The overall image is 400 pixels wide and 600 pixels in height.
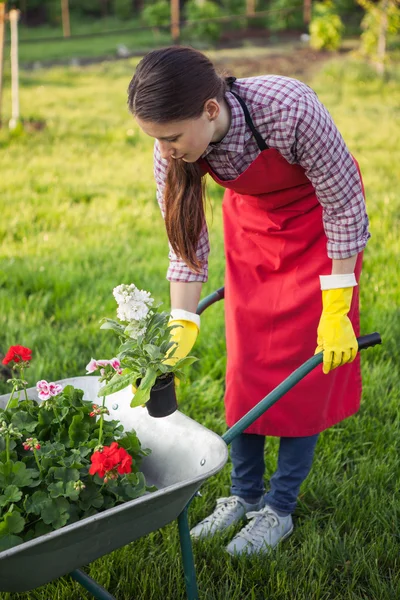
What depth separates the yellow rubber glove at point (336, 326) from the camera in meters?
1.86

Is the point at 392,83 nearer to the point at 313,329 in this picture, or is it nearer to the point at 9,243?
the point at 9,243

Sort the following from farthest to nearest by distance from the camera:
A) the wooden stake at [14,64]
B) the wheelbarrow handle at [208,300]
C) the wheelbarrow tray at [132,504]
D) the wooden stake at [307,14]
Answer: the wooden stake at [307,14], the wooden stake at [14,64], the wheelbarrow handle at [208,300], the wheelbarrow tray at [132,504]

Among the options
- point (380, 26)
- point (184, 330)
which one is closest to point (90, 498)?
point (184, 330)

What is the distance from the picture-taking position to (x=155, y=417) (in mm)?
1784

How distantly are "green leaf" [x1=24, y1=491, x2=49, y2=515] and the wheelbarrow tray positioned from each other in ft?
0.40

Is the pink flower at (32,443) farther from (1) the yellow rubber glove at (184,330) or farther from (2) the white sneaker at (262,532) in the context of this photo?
(2) the white sneaker at (262,532)

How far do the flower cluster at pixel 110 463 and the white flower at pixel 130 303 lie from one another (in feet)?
1.00

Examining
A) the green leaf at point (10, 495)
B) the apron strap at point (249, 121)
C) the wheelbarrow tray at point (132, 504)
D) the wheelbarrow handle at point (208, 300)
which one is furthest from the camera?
the wheelbarrow handle at point (208, 300)

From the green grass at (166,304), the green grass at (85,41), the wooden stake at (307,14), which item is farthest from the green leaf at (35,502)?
the wooden stake at (307,14)

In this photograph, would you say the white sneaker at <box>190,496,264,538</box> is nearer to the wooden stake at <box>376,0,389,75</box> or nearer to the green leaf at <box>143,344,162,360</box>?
the green leaf at <box>143,344,162,360</box>

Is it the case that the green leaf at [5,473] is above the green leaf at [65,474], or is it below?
above

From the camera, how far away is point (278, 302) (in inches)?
83.0

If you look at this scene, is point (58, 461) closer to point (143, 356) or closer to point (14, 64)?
point (143, 356)

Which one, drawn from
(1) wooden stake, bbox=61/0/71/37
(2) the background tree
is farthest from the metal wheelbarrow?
(1) wooden stake, bbox=61/0/71/37
